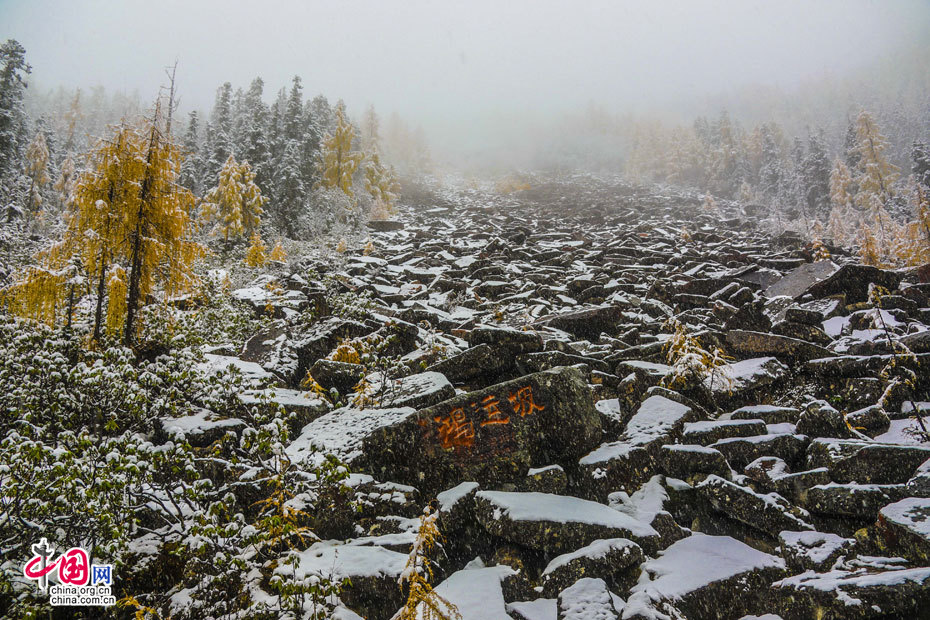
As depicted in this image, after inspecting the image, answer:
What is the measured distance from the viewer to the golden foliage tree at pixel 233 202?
23828 mm

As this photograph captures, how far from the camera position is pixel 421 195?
47969 millimetres

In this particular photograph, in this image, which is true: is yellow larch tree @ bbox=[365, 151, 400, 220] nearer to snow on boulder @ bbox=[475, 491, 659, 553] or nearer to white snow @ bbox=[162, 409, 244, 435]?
white snow @ bbox=[162, 409, 244, 435]

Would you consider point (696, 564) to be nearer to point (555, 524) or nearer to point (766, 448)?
point (555, 524)

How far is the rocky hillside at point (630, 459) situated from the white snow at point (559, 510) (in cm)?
3

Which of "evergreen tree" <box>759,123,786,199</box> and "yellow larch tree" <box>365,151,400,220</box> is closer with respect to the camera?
"yellow larch tree" <box>365,151,400,220</box>

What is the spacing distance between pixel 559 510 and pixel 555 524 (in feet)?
0.95

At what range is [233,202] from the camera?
23.9m

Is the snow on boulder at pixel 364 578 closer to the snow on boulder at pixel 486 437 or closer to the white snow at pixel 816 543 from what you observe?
the snow on boulder at pixel 486 437

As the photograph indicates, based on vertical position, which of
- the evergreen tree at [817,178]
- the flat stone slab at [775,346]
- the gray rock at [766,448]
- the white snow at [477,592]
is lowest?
the white snow at [477,592]

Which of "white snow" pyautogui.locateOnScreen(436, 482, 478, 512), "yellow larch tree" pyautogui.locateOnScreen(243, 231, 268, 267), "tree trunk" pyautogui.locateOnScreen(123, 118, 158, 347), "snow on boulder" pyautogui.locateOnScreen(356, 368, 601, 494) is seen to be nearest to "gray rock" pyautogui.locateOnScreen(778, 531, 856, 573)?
"snow on boulder" pyautogui.locateOnScreen(356, 368, 601, 494)

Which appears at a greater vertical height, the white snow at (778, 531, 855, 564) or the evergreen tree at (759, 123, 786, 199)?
the evergreen tree at (759, 123, 786, 199)

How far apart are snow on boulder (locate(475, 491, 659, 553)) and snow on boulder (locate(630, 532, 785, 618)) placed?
1.07ft

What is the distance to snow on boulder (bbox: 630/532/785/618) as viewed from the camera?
13.5ft

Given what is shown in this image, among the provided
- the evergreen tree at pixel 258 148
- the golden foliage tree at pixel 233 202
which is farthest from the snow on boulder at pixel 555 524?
the evergreen tree at pixel 258 148
